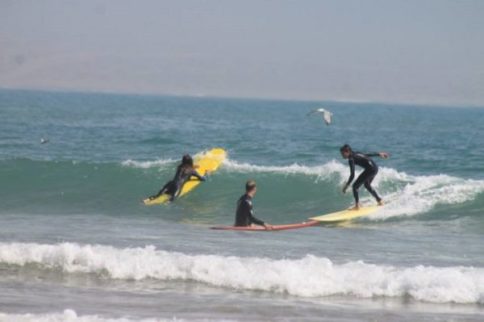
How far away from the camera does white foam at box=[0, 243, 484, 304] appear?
12828 mm

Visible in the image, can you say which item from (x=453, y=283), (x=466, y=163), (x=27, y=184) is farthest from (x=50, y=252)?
(x=466, y=163)

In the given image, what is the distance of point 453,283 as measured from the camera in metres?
12.9

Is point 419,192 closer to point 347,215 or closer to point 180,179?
point 347,215

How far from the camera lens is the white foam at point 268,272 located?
12828 mm

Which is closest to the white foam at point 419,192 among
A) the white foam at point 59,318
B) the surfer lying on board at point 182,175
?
the surfer lying on board at point 182,175

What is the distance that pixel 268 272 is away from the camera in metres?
13.3

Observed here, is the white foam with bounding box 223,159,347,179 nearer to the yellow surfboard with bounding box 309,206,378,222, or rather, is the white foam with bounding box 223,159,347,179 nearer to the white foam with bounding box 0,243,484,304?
the yellow surfboard with bounding box 309,206,378,222

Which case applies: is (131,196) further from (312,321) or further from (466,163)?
(466,163)

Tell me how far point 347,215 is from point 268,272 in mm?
5833

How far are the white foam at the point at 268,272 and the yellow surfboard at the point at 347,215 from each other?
4261 mm

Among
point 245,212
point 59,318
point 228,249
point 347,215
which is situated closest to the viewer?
point 59,318

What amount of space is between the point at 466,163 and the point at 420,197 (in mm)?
12813

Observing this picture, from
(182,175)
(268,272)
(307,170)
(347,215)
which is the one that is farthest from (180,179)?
(307,170)

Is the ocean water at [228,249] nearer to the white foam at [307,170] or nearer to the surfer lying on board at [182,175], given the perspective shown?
the white foam at [307,170]
